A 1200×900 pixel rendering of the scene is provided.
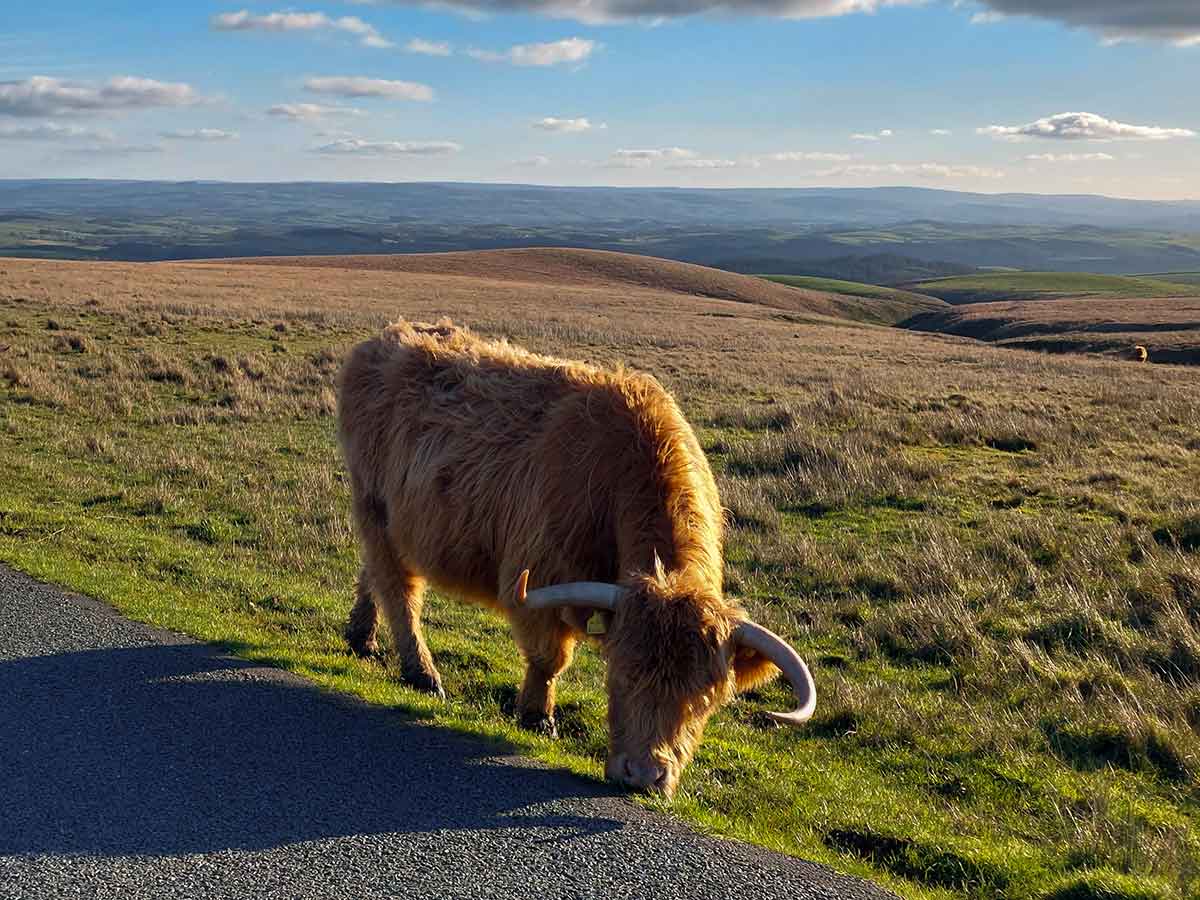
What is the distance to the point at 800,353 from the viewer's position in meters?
37.2

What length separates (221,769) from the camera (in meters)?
5.55

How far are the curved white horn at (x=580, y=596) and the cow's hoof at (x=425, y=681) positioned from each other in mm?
2106

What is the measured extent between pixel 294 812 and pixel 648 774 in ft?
5.89

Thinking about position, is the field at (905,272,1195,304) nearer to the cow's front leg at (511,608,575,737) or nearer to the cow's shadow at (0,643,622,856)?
the cow's front leg at (511,608,575,737)

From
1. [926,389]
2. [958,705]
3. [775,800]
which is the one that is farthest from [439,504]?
[926,389]

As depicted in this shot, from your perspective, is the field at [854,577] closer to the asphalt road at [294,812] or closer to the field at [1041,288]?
the asphalt road at [294,812]

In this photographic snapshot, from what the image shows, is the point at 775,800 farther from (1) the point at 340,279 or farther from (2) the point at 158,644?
(1) the point at 340,279

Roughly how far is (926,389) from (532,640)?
20663 mm

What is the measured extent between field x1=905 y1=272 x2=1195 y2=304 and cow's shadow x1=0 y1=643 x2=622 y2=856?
10190cm

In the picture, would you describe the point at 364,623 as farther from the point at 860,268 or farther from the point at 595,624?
the point at 860,268

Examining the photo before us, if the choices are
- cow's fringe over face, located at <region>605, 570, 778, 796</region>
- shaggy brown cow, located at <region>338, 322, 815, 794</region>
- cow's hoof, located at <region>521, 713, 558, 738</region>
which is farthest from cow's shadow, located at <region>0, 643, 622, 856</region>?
shaggy brown cow, located at <region>338, 322, 815, 794</region>

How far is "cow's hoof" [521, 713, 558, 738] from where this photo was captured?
6.69 metres

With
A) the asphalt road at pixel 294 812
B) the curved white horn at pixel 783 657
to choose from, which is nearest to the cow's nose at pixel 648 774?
the asphalt road at pixel 294 812

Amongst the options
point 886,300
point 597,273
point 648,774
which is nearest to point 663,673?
point 648,774
